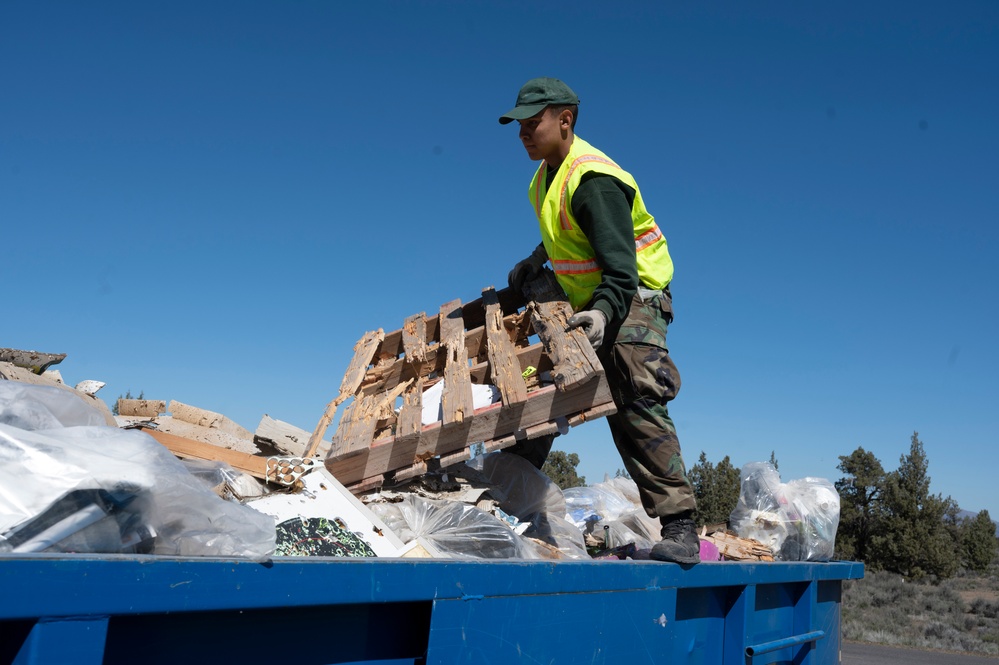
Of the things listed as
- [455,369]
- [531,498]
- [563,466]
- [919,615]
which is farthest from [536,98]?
[919,615]

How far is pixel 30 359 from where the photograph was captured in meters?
2.88

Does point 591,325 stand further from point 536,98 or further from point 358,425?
point 536,98

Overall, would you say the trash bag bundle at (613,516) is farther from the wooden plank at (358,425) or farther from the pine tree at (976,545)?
the pine tree at (976,545)

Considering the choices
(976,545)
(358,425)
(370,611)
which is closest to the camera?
(370,611)

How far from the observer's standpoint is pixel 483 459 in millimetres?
3377

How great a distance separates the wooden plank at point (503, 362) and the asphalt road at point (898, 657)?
1140 centimetres

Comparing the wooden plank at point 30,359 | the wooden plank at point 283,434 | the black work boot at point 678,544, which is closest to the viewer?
the black work boot at point 678,544

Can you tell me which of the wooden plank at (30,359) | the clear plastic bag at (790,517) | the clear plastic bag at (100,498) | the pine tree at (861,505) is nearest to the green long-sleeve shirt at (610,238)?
the clear plastic bag at (790,517)

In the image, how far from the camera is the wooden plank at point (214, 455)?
238 cm

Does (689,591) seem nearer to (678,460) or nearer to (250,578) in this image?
(678,460)

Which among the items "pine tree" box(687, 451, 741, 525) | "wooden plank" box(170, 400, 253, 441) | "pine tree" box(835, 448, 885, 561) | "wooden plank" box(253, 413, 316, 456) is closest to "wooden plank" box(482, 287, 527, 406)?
"wooden plank" box(253, 413, 316, 456)

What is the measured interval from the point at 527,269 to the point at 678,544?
1.49 m

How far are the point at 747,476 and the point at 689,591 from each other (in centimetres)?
147

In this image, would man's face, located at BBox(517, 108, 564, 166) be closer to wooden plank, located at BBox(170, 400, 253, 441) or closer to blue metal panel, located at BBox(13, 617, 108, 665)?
wooden plank, located at BBox(170, 400, 253, 441)
